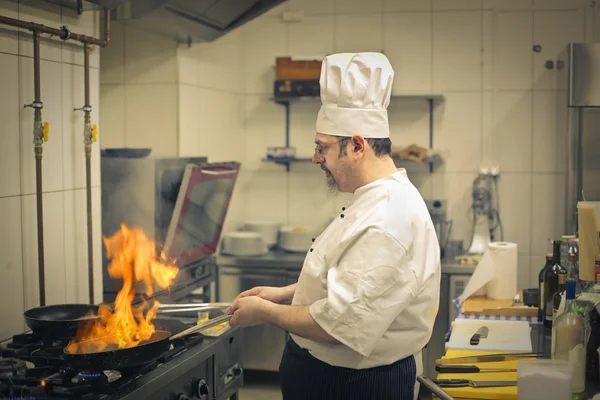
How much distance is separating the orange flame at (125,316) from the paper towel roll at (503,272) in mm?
1384

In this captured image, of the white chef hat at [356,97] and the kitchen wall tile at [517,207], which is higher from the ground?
the white chef hat at [356,97]

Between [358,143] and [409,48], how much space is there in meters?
2.66

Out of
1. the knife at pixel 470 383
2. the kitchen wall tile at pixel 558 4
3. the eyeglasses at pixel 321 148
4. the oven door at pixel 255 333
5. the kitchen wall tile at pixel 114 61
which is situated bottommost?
the oven door at pixel 255 333

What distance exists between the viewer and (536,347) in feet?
7.91

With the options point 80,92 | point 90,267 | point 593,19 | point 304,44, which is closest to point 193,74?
point 304,44

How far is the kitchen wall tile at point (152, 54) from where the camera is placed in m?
3.92

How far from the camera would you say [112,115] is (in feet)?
13.1

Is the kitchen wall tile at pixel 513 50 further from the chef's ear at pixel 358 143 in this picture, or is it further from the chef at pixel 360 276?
the chef's ear at pixel 358 143

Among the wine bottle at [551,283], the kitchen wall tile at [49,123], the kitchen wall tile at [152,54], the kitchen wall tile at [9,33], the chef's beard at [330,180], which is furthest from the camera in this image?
the kitchen wall tile at [152,54]

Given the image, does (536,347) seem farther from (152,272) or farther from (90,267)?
(90,267)

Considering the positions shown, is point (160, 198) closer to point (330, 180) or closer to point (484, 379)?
point (330, 180)

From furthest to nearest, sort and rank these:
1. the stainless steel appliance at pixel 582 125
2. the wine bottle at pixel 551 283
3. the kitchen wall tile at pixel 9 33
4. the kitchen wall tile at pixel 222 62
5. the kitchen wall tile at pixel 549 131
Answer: the kitchen wall tile at pixel 549 131
the kitchen wall tile at pixel 222 62
the stainless steel appliance at pixel 582 125
the wine bottle at pixel 551 283
the kitchen wall tile at pixel 9 33

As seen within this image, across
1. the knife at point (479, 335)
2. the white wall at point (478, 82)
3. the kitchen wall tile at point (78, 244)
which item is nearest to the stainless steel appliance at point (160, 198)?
the kitchen wall tile at point (78, 244)

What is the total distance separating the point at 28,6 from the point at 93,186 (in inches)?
28.3
